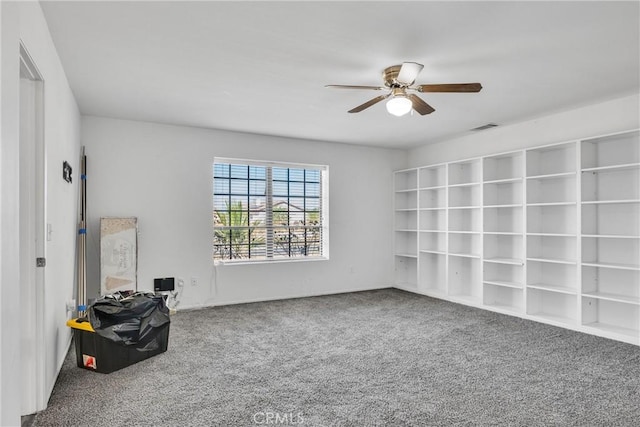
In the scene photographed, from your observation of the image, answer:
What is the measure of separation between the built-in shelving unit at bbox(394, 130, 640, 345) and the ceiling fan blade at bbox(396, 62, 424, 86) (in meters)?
2.38

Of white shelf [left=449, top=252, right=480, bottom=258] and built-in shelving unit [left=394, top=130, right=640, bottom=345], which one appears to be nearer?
built-in shelving unit [left=394, top=130, right=640, bottom=345]

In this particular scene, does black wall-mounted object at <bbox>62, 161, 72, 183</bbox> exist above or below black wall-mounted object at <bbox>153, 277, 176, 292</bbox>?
above

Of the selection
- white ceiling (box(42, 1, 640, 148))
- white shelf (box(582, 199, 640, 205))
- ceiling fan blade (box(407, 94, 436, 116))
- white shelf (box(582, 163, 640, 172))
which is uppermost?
white ceiling (box(42, 1, 640, 148))

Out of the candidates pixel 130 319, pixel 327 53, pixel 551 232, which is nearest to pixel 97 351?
pixel 130 319

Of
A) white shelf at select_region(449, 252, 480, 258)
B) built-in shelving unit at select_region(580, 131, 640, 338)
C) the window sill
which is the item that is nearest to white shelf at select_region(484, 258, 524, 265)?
white shelf at select_region(449, 252, 480, 258)

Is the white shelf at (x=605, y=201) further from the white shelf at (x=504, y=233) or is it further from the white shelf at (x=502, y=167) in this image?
the white shelf at (x=502, y=167)

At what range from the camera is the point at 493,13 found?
7.70 ft

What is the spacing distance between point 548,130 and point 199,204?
4.38 metres

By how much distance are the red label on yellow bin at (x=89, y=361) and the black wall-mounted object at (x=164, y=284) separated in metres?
1.85

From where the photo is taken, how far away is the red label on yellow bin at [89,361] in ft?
9.82

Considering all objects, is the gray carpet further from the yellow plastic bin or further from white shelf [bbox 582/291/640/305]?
white shelf [bbox 582/291/640/305]

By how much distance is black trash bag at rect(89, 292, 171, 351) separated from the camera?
9.95 ft

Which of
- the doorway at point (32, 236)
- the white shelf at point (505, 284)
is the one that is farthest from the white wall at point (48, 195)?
the white shelf at point (505, 284)

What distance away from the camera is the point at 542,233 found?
4.57 m
